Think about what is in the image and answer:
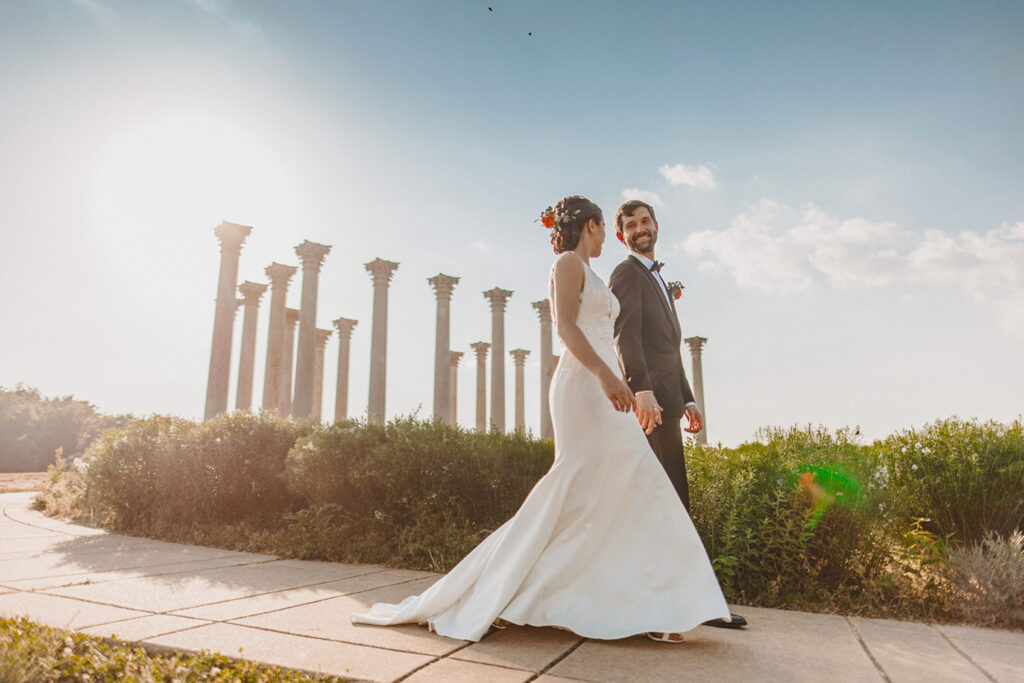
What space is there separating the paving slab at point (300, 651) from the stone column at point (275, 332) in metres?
21.6

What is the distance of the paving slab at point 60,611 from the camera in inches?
145

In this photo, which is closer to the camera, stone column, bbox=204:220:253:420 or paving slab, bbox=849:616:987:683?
paving slab, bbox=849:616:987:683

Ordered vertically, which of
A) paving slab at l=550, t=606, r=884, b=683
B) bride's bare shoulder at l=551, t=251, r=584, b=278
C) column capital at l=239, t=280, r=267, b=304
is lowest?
paving slab at l=550, t=606, r=884, b=683

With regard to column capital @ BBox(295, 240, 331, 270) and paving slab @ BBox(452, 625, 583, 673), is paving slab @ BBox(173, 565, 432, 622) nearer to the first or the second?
paving slab @ BBox(452, 625, 583, 673)

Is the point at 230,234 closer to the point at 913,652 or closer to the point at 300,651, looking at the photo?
the point at 300,651

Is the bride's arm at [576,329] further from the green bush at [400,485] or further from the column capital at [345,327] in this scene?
the column capital at [345,327]

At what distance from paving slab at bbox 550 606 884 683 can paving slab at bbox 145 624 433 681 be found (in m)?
0.73

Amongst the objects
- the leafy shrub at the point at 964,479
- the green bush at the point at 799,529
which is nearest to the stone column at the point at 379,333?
the leafy shrub at the point at 964,479

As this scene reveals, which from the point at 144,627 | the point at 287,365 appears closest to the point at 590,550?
the point at 144,627

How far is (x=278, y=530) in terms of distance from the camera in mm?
7566

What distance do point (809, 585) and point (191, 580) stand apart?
4.77m

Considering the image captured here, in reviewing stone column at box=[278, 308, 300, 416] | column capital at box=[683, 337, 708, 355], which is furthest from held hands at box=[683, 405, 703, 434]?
column capital at box=[683, 337, 708, 355]

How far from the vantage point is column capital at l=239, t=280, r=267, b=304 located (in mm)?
25984

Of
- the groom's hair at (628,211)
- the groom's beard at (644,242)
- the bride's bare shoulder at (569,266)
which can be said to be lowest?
the bride's bare shoulder at (569,266)
